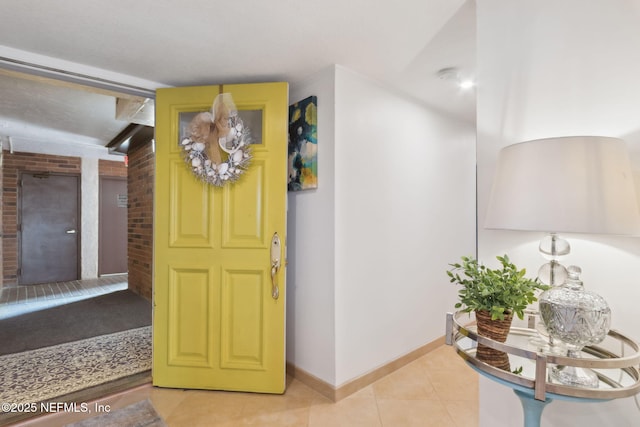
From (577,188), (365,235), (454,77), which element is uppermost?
(454,77)

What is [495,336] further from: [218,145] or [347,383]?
[218,145]

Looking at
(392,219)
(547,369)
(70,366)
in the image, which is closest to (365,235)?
(392,219)

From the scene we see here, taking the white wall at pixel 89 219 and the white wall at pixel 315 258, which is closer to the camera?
the white wall at pixel 315 258

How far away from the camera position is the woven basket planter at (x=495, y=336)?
0.95 metres

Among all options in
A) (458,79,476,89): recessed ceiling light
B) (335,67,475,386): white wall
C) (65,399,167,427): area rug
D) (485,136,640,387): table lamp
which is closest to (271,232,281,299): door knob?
(335,67,475,386): white wall

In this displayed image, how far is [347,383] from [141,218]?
12.0ft

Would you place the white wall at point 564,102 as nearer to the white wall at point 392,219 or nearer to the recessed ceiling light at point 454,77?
the recessed ceiling light at point 454,77

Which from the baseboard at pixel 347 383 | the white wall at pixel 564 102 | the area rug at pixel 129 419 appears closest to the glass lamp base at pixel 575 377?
the white wall at pixel 564 102

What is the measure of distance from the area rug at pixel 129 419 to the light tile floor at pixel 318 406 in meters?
0.07

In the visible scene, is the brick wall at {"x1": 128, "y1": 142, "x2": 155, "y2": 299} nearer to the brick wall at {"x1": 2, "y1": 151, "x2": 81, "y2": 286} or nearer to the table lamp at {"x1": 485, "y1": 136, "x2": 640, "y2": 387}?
the brick wall at {"x1": 2, "y1": 151, "x2": 81, "y2": 286}

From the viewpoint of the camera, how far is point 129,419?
1.75 m

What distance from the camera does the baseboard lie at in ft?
6.61

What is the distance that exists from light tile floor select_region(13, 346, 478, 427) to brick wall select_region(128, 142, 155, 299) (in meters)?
2.36

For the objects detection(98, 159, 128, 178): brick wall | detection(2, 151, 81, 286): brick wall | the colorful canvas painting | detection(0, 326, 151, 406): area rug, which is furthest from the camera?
detection(98, 159, 128, 178): brick wall
